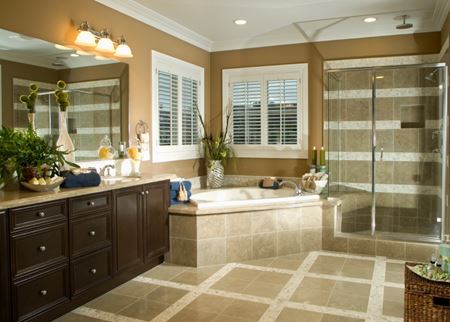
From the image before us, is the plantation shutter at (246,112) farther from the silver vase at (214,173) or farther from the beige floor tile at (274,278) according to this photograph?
the beige floor tile at (274,278)

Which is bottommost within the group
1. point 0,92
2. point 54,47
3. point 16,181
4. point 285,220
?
point 285,220

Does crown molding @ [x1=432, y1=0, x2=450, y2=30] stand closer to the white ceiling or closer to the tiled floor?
the white ceiling

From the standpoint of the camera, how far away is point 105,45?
371 cm

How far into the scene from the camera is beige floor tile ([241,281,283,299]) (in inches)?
128

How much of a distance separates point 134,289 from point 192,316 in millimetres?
741

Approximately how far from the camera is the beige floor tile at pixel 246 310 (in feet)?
9.37

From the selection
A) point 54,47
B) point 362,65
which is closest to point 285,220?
point 362,65

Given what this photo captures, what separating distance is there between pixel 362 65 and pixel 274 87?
119 centimetres

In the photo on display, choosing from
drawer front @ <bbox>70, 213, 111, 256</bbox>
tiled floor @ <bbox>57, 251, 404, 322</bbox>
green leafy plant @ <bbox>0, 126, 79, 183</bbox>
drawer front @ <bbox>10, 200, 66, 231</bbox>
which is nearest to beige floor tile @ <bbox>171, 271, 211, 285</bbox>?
tiled floor @ <bbox>57, 251, 404, 322</bbox>

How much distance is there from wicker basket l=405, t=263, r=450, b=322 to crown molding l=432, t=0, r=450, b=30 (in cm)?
280

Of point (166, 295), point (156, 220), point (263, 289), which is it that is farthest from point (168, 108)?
point (263, 289)

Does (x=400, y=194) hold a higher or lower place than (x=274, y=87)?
lower

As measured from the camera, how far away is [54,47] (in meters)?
3.29

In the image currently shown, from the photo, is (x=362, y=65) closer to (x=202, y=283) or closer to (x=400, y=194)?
(x=400, y=194)
